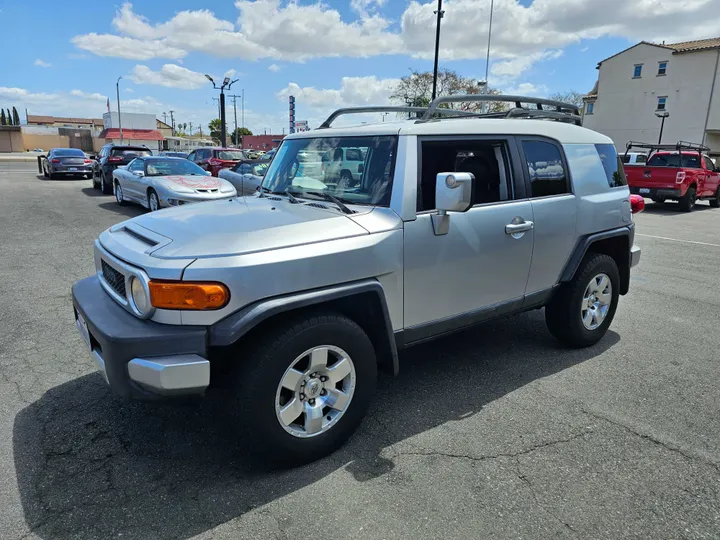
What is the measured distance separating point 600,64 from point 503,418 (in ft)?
183

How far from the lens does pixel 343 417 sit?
9.33 feet

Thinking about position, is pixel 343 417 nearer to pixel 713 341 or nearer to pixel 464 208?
pixel 464 208

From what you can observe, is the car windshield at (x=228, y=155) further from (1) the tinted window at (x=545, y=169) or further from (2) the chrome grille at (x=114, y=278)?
(2) the chrome grille at (x=114, y=278)

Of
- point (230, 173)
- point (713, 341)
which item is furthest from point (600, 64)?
point (713, 341)

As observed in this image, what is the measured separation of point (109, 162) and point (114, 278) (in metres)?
15.5

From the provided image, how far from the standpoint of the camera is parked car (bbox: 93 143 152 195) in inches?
639

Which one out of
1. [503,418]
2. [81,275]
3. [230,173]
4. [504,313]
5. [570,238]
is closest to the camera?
[503,418]

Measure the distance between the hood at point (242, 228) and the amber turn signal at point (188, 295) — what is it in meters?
0.16

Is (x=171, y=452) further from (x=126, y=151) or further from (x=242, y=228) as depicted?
(x=126, y=151)

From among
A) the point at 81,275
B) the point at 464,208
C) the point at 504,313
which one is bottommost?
the point at 81,275

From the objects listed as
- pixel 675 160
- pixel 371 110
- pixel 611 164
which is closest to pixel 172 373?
pixel 371 110

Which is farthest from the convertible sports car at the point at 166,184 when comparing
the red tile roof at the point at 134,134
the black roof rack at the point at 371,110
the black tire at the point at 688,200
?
the red tile roof at the point at 134,134

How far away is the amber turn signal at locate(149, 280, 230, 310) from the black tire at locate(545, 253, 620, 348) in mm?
2949

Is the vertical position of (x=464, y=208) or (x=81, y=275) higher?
(x=464, y=208)
